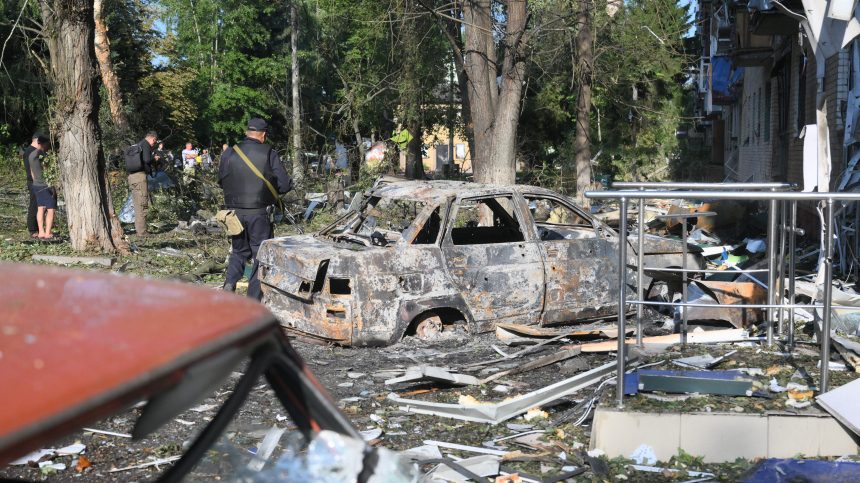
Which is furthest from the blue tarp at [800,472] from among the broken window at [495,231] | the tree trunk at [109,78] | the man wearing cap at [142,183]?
the tree trunk at [109,78]

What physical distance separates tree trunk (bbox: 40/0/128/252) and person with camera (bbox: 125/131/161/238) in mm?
1313

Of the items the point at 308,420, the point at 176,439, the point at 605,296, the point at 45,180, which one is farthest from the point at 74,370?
the point at 45,180

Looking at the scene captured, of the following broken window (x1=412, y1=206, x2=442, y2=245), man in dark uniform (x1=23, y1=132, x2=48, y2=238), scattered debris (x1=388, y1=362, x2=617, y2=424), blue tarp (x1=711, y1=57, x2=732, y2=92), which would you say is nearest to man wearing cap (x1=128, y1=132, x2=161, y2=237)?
man in dark uniform (x1=23, y1=132, x2=48, y2=238)

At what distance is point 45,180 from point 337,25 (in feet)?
28.0

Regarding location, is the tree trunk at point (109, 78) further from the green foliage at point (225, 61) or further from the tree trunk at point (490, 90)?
the green foliage at point (225, 61)

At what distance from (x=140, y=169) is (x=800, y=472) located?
1171cm

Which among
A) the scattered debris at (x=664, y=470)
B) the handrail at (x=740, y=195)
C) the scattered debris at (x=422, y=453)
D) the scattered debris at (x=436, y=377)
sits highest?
the handrail at (x=740, y=195)

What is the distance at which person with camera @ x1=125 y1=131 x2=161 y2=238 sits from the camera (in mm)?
12562

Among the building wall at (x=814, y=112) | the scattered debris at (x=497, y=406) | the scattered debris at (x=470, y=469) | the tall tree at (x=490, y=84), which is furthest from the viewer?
the tall tree at (x=490, y=84)

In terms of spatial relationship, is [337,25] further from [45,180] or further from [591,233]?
[591,233]

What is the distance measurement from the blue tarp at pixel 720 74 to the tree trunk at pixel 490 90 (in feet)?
52.9

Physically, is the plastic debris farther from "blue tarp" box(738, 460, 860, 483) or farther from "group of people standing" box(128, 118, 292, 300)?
"group of people standing" box(128, 118, 292, 300)

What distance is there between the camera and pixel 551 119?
32.7 m

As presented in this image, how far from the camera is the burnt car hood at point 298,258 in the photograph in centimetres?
602
